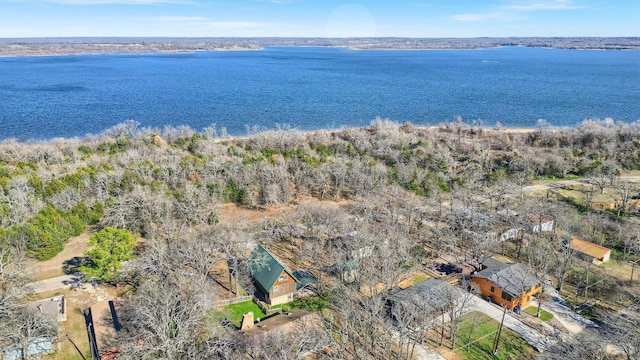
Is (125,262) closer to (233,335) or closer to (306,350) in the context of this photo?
(233,335)

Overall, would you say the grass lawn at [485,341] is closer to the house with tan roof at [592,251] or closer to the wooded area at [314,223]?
the wooded area at [314,223]

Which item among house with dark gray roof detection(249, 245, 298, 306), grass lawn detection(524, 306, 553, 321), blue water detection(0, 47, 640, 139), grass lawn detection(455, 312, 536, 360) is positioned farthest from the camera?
blue water detection(0, 47, 640, 139)

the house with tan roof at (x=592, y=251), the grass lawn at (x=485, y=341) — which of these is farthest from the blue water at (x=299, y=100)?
the grass lawn at (x=485, y=341)

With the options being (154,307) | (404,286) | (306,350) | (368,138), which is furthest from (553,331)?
(368,138)

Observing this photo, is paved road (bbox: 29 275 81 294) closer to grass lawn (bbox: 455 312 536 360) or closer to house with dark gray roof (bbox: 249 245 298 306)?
house with dark gray roof (bbox: 249 245 298 306)

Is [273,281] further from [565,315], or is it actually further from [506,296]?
[565,315]

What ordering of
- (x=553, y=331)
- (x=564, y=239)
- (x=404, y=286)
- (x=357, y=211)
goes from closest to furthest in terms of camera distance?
(x=553, y=331), (x=404, y=286), (x=564, y=239), (x=357, y=211)

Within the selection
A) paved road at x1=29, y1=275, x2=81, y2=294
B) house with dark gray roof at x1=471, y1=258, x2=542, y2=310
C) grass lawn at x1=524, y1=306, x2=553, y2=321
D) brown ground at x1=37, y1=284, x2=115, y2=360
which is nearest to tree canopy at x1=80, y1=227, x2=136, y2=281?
brown ground at x1=37, y1=284, x2=115, y2=360
